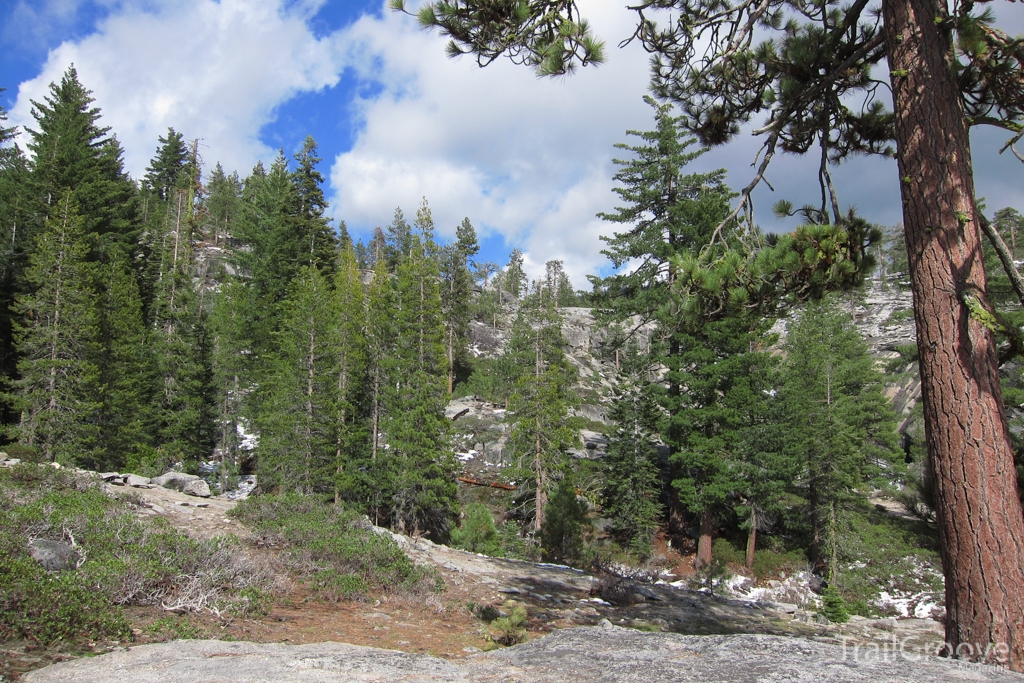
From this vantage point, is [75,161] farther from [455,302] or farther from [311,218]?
[455,302]

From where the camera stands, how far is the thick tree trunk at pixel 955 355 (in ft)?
13.3

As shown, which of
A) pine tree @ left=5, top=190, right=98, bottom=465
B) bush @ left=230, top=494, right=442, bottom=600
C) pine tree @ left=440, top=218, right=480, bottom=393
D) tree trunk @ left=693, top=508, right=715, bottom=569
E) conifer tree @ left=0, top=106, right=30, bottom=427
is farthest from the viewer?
pine tree @ left=440, top=218, right=480, bottom=393

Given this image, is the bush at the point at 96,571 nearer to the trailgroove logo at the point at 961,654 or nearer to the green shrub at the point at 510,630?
the green shrub at the point at 510,630

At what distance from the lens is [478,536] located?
1831 centimetres

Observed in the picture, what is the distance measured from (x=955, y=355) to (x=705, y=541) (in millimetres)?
18483

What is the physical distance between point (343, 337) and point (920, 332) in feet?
77.0

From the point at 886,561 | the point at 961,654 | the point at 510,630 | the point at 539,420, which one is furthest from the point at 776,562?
the point at 961,654

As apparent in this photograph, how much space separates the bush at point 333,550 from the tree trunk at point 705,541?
47.9 feet

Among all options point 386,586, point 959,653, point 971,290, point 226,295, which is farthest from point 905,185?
point 226,295

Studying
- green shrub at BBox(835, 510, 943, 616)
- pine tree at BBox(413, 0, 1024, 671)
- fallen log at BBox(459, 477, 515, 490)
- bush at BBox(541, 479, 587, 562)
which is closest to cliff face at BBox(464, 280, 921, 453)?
fallen log at BBox(459, 477, 515, 490)

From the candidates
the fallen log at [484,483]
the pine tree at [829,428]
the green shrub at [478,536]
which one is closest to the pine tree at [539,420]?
the green shrub at [478,536]

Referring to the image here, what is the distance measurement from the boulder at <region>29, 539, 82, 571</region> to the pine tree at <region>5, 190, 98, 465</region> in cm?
1725

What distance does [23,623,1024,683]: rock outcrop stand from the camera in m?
3.30

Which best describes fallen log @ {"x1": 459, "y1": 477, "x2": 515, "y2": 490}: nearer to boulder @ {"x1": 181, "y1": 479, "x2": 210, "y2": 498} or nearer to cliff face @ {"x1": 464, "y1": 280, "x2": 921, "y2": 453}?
cliff face @ {"x1": 464, "y1": 280, "x2": 921, "y2": 453}
